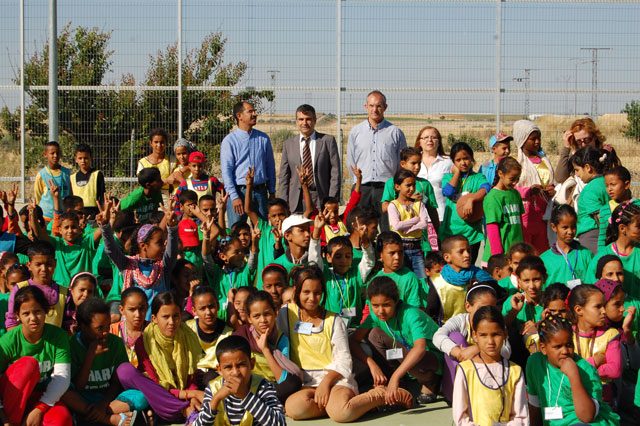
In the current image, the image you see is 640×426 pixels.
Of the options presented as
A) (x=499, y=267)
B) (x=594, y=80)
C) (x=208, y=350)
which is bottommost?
(x=208, y=350)

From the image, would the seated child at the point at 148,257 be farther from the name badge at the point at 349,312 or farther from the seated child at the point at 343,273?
the name badge at the point at 349,312

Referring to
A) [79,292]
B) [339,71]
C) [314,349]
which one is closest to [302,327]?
[314,349]

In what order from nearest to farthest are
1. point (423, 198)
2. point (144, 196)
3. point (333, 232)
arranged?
point (333, 232)
point (423, 198)
point (144, 196)

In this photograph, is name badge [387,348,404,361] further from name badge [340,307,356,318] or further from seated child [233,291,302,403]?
name badge [340,307,356,318]

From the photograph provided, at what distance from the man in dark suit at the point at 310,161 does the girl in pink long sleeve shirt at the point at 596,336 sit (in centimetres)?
373

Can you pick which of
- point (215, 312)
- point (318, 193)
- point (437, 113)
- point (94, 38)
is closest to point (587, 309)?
point (215, 312)

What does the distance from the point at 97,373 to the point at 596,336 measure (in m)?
3.26

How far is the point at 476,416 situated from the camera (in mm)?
4754

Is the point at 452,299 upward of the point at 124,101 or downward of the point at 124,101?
downward

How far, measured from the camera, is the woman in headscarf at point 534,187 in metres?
7.71

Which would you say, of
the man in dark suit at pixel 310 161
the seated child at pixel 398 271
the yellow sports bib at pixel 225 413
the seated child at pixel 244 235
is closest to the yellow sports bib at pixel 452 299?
the seated child at pixel 398 271

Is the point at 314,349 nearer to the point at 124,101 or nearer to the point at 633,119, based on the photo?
the point at 124,101

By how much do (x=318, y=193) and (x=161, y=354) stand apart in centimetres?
347

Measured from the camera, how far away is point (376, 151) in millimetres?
8539
